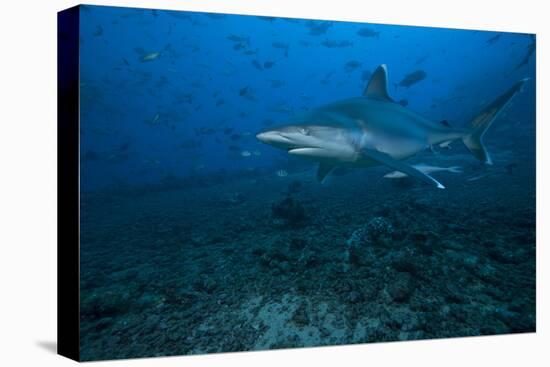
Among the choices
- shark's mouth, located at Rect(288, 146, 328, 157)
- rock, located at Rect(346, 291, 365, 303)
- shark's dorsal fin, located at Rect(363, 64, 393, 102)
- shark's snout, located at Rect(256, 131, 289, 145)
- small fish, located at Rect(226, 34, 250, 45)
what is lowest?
rock, located at Rect(346, 291, 365, 303)

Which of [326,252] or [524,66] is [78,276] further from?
[524,66]

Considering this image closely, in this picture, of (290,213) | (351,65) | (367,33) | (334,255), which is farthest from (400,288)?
(351,65)

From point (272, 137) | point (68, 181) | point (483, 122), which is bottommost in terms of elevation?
point (68, 181)

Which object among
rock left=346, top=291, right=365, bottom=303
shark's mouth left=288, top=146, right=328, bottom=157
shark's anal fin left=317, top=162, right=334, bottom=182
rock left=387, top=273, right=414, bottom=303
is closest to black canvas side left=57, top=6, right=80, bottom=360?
shark's mouth left=288, top=146, right=328, bottom=157

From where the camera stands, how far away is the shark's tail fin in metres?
4.74

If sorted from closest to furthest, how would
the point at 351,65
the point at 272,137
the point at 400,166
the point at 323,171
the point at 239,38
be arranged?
1. the point at 272,137
2. the point at 400,166
3. the point at 323,171
4. the point at 239,38
5. the point at 351,65

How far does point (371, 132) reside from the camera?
4512 mm

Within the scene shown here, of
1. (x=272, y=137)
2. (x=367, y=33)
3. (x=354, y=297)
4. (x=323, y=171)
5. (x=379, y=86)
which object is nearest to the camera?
(x=272, y=137)

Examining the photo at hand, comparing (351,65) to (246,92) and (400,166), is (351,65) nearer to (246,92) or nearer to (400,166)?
(246,92)

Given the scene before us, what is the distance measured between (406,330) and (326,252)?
1.20 m

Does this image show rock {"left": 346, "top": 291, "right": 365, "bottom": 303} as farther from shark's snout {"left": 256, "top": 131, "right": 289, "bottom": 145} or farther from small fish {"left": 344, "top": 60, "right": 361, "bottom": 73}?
small fish {"left": 344, "top": 60, "right": 361, "bottom": 73}

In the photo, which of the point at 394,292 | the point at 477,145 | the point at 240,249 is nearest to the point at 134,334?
the point at 240,249

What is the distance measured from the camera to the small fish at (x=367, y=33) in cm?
474

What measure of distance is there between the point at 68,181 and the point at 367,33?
399 cm
